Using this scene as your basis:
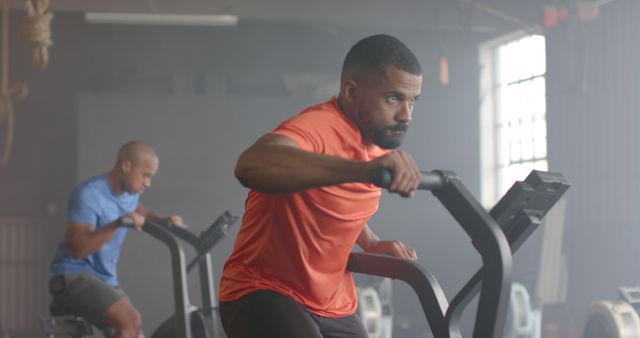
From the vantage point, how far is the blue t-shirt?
141 inches

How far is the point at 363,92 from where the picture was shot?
1.73 metres

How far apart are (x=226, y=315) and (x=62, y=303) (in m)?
2.12

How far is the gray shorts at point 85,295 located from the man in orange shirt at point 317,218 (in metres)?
1.95

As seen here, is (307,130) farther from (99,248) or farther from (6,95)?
(6,95)

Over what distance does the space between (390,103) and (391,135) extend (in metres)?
0.06

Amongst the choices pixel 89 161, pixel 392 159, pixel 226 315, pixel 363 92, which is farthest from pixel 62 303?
pixel 89 161

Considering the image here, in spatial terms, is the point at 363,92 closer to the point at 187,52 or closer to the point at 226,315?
the point at 226,315

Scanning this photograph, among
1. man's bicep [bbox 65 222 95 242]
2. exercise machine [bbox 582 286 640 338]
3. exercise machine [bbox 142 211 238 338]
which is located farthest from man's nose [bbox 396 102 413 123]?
exercise machine [bbox 582 286 640 338]

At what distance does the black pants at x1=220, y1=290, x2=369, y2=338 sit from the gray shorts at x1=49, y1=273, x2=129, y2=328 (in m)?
1.95

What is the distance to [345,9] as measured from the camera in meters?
7.25

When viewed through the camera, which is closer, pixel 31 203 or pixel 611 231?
pixel 611 231

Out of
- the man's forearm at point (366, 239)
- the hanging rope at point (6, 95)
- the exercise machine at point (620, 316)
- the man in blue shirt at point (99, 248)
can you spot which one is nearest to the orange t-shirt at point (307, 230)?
the man's forearm at point (366, 239)

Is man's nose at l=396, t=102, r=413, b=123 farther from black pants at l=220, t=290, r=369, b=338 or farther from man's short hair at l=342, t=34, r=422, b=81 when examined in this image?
black pants at l=220, t=290, r=369, b=338

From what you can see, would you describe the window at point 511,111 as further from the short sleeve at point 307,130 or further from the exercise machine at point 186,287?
the short sleeve at point 307,130
